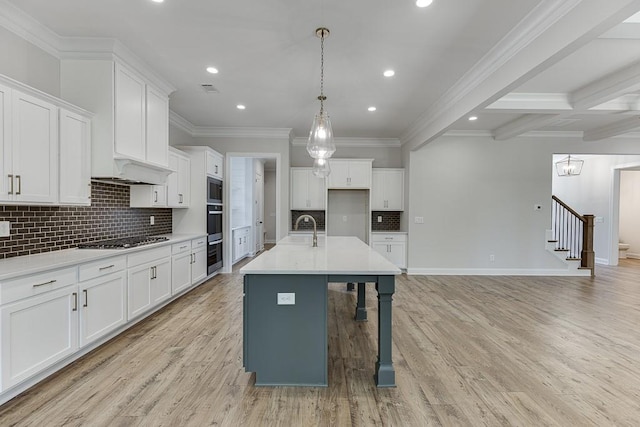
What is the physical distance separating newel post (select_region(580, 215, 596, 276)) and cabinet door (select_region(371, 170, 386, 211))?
3.98 metres

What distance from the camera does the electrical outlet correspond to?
2.34 meters

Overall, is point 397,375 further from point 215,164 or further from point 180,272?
point 215,164

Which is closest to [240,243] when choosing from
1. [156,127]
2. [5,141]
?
[156,127]

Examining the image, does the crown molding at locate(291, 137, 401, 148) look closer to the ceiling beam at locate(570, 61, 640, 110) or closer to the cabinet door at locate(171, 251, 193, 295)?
the ceiling beam at locate(570, 61, 640, 110)

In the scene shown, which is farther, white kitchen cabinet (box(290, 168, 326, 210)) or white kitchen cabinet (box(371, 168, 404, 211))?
white kitchen cabinet (box(371, 168, 404, 211))

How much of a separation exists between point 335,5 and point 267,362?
2727 mm

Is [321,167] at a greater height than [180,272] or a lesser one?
greater

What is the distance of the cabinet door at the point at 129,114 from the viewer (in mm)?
3025

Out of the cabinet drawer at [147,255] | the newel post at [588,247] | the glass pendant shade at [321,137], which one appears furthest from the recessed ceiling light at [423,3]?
the newel post at [588,247]

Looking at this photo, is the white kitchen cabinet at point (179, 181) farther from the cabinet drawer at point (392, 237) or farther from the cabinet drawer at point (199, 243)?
the cabinet drawer at point (392, 237)

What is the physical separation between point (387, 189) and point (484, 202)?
6.11 ft

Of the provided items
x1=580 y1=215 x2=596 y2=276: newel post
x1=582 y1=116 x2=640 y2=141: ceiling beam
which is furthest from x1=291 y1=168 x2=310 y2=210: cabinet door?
x1=580 y1=215 x2=596 y2=276: newel post

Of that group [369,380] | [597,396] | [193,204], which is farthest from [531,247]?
[193,204]

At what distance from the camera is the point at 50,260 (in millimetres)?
2348
